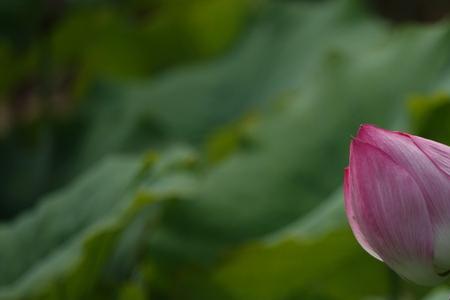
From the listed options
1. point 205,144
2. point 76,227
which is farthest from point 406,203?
point 205,144

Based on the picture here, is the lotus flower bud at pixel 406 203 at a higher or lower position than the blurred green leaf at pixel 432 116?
lower

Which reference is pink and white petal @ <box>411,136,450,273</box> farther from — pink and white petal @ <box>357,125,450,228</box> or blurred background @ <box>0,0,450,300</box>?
blurred background @ <box>0,0,450,300</box>

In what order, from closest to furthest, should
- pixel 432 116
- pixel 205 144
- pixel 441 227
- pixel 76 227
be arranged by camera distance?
pixel 441 227 < pixel 432 116 < pixel 76 227 < pixel 205 144

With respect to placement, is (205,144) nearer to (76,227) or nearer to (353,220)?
(76,227)

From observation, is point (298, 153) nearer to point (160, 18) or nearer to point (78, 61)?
point (160, 18)

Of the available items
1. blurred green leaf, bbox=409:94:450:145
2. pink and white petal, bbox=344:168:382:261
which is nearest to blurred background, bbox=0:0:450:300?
blurred green leaf, bbox=409:94:450:145

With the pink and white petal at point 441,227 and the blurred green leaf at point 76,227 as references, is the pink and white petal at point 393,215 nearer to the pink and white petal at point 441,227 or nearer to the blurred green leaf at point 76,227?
the pink and white petal at point 441,227


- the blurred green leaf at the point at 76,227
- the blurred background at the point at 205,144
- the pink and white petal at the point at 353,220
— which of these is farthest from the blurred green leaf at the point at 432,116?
the pink and white petal at the point at 353,220

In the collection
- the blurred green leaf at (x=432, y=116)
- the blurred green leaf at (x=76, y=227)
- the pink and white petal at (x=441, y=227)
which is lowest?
the pink and white petal at (x=441, y=227)

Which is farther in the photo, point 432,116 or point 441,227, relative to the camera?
point 432,116
